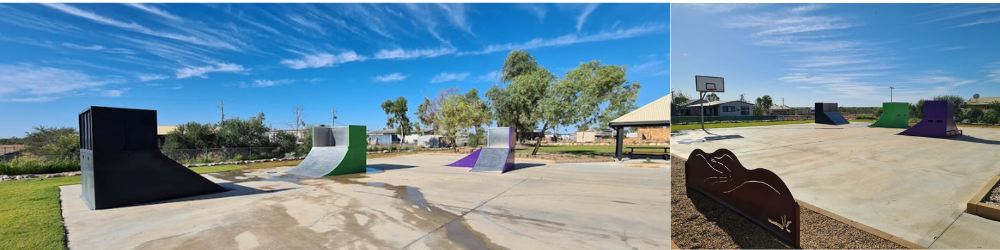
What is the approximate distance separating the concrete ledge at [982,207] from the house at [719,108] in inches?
49.7

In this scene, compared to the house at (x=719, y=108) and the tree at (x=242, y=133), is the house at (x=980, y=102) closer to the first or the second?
the house at (x=719, y=108)

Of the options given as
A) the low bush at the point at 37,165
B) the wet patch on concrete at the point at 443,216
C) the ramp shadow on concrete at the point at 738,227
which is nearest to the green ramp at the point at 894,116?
the ramp shadow on concrete at the point at 738,227

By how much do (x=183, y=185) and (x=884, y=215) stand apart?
1056 centimetres

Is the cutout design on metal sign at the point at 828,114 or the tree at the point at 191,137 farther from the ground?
the cutout design on metal sign at the point at 828,114

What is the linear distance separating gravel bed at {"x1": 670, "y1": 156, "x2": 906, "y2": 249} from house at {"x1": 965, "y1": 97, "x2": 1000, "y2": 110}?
1543 mm

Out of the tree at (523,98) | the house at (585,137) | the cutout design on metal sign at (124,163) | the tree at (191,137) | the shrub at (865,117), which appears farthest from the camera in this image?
the house at (585,137)

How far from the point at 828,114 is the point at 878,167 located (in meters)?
0.49

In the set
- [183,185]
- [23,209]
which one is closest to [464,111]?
[183,185]

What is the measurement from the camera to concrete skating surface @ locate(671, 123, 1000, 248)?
2236 millimetres

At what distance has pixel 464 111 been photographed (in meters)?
26.6

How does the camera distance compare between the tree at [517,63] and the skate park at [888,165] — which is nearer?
the skate park at [888,165]

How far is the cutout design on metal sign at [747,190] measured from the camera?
2.14m

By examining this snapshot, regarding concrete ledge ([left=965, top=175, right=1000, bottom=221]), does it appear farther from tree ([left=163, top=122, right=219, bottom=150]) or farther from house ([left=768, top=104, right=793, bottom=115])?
tree ([left=163, top=122, right=219, bottom=150])

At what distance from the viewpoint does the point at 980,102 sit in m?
2.63
